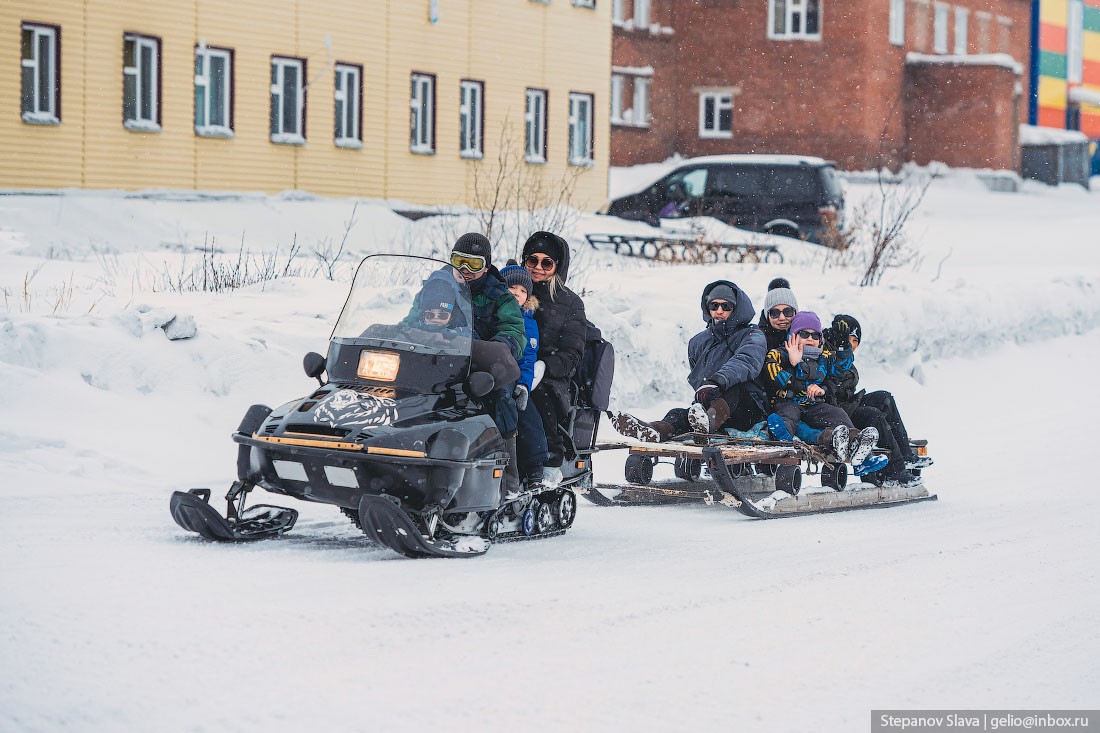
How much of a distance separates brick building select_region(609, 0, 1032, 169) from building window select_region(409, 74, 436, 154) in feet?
41.8

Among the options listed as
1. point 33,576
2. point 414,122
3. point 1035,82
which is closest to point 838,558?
point 33,576

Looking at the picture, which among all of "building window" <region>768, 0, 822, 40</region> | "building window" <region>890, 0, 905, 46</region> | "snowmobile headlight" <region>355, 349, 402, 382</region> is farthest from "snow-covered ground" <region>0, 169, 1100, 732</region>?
"building window" <region>890, 0, 905, 46</region>

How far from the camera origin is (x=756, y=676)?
518cm

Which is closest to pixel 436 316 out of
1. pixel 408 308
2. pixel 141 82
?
pixel 408 308

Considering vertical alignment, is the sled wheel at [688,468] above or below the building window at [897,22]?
below

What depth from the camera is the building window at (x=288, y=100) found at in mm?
27109

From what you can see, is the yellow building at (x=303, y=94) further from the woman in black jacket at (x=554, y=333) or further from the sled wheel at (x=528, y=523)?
the sled wheel at (x=528, y=523)

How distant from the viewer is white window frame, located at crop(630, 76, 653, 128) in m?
42.8

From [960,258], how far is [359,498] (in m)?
24.7

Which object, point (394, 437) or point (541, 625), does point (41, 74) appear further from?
point (541, 625)

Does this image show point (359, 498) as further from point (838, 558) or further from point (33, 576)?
point (838, 558)

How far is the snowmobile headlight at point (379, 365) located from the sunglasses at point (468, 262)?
2.03 ft

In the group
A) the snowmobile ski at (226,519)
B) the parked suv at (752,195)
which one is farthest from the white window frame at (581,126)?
the snowmobile ski at (226,519)

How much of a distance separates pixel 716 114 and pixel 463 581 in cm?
3833
